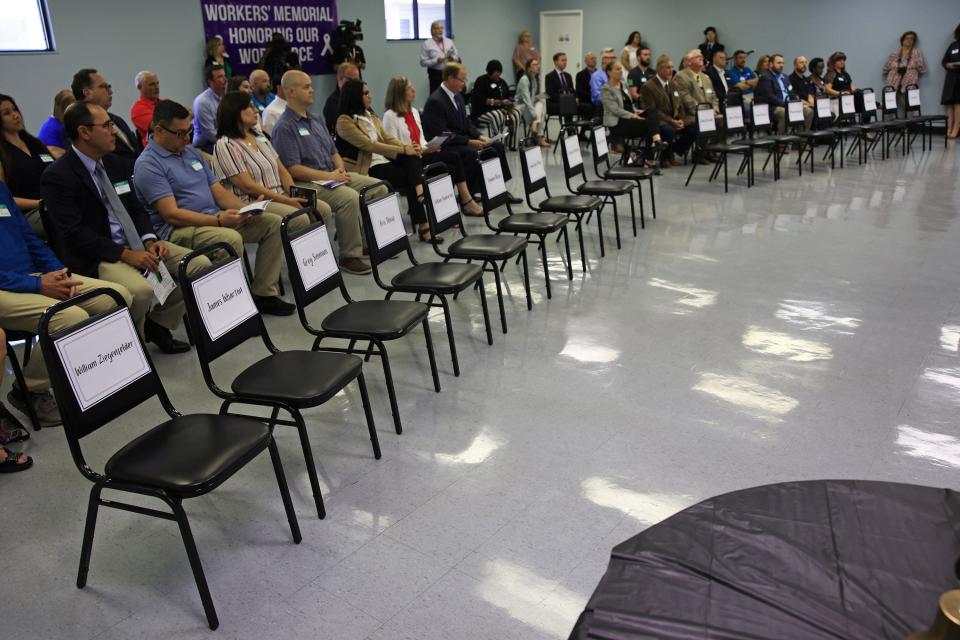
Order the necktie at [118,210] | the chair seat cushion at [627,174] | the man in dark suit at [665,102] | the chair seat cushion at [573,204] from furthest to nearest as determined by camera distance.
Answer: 1. the man in dark suit at [665,102]
2. the chair seat cushion at [627,174]
3. the chair seat cushion at [573,204]
4. the necktie at [118,210]

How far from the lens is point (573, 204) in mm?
5105

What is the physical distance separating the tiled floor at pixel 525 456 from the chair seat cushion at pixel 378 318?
425 mm

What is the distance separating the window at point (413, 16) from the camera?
11.0m

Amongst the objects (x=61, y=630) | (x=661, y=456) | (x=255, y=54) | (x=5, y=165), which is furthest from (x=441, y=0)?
(x=61, y=630)

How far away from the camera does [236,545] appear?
2420 mm

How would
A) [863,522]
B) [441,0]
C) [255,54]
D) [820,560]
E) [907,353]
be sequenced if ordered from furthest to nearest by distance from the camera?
[441,0] < [255,54] < [907,353] < [863,522] < [820,560]

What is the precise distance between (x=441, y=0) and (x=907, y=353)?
10010mm

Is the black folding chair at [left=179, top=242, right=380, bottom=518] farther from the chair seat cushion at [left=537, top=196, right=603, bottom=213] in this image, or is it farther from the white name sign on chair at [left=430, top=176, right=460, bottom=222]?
the chair seat cushion at [left=537, top=196, right=603, bottom=213]

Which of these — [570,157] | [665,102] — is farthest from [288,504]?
[665,102]

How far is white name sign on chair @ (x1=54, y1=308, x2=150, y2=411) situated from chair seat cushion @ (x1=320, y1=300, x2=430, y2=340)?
3.02 feet

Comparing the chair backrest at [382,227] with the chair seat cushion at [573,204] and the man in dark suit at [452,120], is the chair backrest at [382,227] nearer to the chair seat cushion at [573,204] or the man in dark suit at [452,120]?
the chair seat cushion at [573,204]

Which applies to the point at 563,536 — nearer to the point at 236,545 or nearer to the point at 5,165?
the point at 236,545

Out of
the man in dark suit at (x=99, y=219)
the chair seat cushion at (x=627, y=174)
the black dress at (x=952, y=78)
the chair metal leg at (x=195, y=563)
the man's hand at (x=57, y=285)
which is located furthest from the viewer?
the black dress at (x=952, y=78)

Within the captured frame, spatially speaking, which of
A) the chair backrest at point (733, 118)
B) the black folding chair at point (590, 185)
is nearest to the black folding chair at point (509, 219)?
the black folding chair at point (590, 185)
